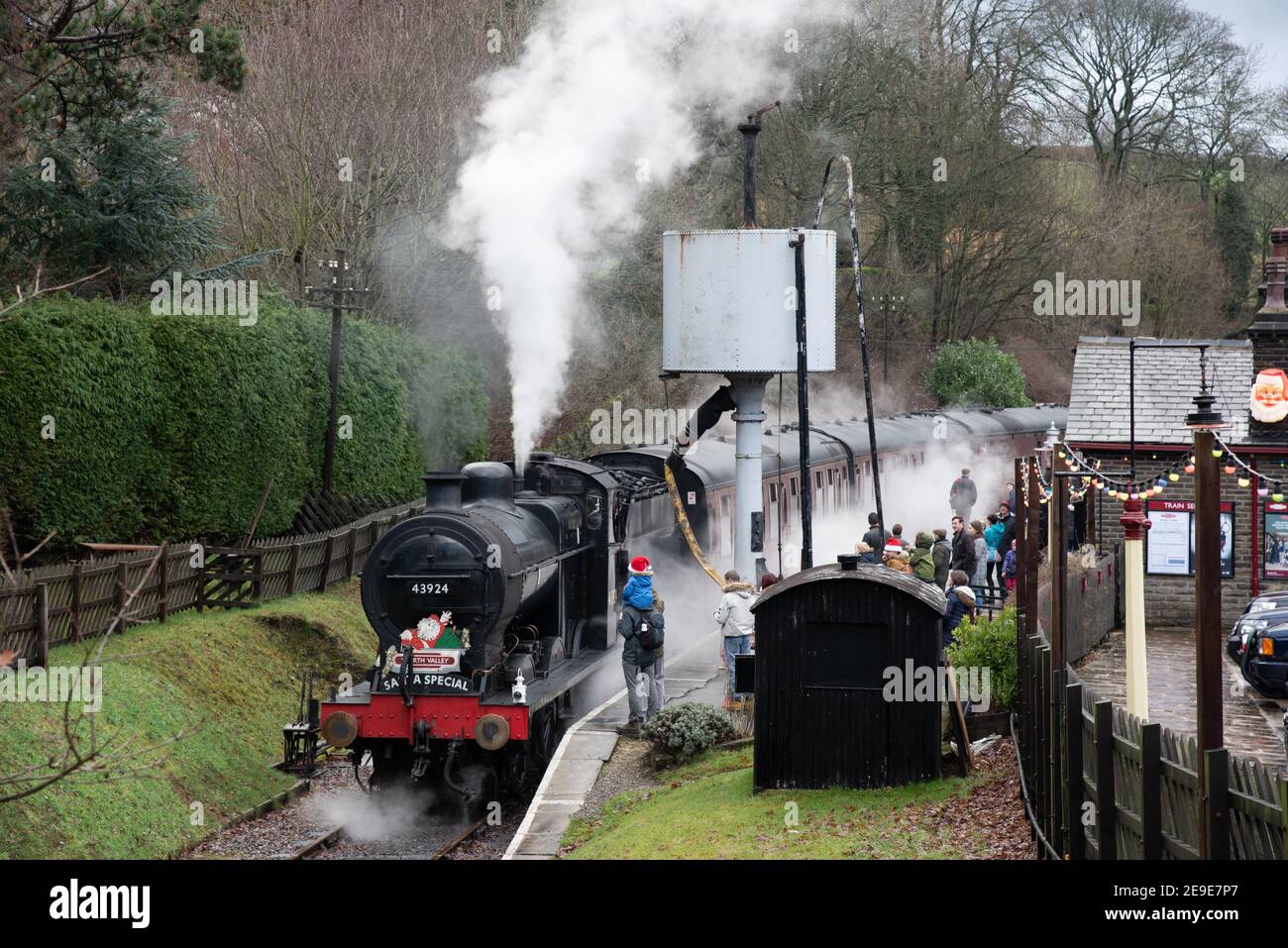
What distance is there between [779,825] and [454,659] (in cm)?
379

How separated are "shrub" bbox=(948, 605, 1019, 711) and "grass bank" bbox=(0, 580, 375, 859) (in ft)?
21.5

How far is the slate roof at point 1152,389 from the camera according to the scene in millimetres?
20500

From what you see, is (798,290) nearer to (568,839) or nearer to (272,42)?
(568,839)

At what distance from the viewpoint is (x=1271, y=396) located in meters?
19.2

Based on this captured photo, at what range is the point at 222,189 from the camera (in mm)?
28516

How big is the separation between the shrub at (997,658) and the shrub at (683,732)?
91.9 inches

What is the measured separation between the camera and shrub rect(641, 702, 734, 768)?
42.5ft

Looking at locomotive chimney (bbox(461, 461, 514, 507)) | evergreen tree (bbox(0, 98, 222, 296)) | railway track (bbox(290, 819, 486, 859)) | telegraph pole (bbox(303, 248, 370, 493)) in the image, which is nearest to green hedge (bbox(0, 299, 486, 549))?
telegraph pole (bbox(303, 248, 370, 493))

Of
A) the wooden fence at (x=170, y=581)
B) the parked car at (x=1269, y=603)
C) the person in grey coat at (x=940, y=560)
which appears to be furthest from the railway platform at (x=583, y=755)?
the parked car at (x=1269, y=603)

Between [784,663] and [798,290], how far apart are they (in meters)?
6.66

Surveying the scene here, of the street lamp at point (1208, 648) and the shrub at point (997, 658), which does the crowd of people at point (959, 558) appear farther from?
the street lamp at point (1208, 648)

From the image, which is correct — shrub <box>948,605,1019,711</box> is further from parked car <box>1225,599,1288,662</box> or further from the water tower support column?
the water tower support column

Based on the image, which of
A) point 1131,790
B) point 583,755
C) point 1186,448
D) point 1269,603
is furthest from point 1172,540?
point 1131,790
